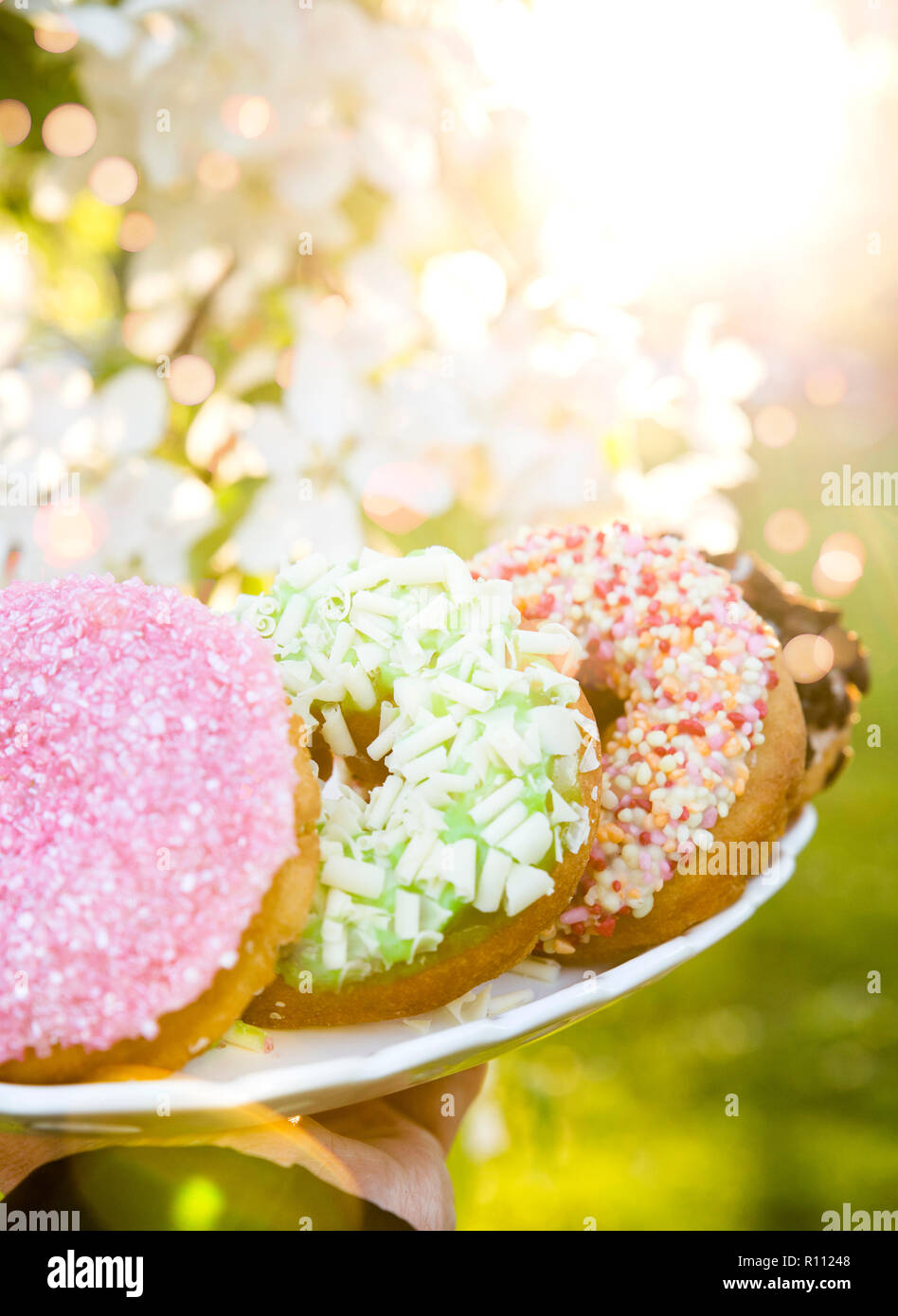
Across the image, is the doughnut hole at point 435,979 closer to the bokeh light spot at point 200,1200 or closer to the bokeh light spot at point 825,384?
the bokeh light spot at point 200,1200

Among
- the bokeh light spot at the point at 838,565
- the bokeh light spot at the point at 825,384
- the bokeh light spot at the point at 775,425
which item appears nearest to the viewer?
the bokeh light spot at the point at 825,384

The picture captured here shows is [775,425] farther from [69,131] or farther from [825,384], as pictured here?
[69,131]

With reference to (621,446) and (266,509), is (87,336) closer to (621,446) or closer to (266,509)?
(266,509)

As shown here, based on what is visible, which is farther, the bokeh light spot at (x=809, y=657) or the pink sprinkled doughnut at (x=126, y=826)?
the bokeh light spot at (x=809, y=657)

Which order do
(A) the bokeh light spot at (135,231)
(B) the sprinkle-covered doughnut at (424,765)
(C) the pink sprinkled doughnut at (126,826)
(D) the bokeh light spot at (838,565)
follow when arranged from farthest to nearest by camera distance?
1. (D) the bokeh light spot at (838,565)
2. (A) the bokeh light spot at (135,231)
3. (B) the sprinkle-covered doughnut at (424,765)
4. (C) the pink sprinkled doughnut at (126,826)

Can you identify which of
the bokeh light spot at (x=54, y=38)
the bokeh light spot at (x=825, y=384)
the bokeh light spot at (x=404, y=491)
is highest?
the bokeh light spot at (x=825, y=384)

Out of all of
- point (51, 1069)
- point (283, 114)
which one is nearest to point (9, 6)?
point (283, 114)

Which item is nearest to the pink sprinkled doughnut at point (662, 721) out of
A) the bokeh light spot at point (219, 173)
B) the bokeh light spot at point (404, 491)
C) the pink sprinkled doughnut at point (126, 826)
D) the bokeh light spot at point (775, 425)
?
the bokeh light spot at point (404, 491)

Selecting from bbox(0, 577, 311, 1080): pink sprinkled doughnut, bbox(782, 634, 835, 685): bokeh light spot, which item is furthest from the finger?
bbox(782, 634, 835, 685): bokeh light spot
